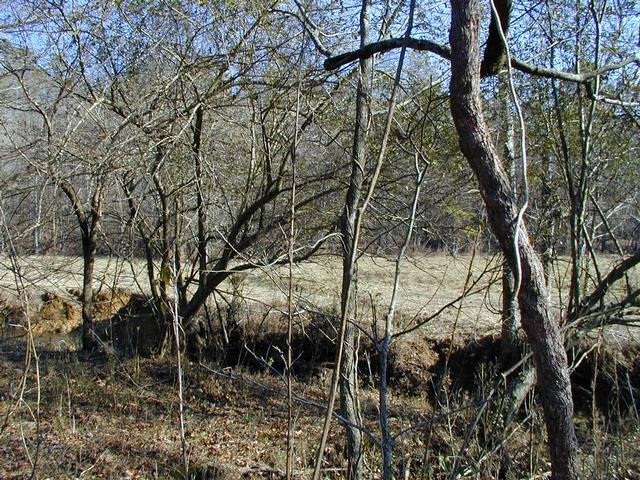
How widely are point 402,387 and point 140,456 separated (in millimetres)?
4166

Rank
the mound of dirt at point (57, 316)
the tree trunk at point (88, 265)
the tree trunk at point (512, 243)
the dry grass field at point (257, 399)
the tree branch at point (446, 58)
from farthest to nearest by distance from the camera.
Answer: the mound of dirt at point (57, 316) → the tree trunk at point (88, 265) → the dry grass field at point (257, 399) → the tree branch at point (446, 58) → the tree trunk at point (512, 243)

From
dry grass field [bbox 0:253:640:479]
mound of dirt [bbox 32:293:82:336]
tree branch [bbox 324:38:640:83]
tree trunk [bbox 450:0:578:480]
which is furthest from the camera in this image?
mound of dirt [bbox 32:293:82:336]

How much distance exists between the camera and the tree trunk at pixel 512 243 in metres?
2.28

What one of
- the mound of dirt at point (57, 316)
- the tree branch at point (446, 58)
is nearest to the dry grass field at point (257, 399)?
the mound of dirt at point (57, 316)

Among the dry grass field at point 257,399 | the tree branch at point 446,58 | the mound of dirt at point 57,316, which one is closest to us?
the tree branch at point 446,58

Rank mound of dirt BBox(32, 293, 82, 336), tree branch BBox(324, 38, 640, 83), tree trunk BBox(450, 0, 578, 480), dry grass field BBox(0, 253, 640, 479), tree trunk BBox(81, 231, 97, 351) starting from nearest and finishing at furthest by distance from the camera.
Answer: tree trunk BBox(450, 0, 578, 480), tree branch BBox(324, 38, 640, 83), dry grass field BBox(0, 253, 640, 479), tree trunk BBox(81, 231, 97, 351), mound of dirt BBox(32, 293, 82, 336)

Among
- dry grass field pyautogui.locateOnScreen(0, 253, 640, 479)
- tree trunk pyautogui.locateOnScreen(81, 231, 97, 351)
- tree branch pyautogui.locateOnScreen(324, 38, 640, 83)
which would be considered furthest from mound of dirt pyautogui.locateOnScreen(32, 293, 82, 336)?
tree branch pyautogui.locateOnScreen(324, 38, 640, 83)

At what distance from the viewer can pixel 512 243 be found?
2242mm

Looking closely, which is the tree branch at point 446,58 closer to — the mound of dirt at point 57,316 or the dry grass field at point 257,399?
the dry grass field at point 257,399

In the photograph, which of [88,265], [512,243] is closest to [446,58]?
[512,243]

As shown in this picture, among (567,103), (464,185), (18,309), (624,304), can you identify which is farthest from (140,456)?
(18,309)

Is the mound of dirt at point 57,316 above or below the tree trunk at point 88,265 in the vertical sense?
below

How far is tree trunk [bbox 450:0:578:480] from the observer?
228 cm

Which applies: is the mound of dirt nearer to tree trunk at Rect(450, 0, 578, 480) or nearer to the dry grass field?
the dry grass field
